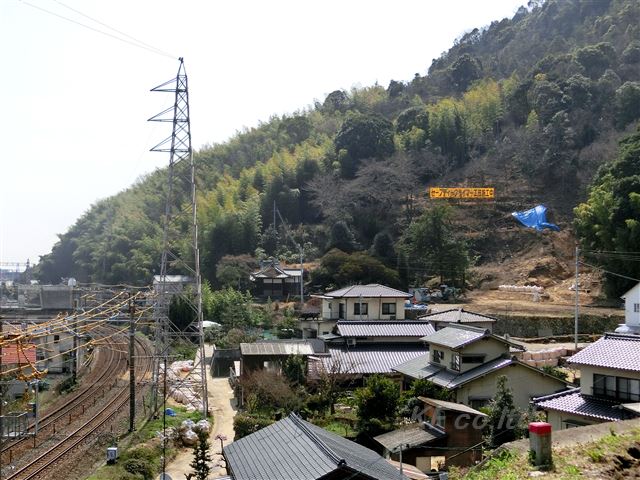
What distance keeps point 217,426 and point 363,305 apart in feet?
32.3

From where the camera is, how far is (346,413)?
1794cm

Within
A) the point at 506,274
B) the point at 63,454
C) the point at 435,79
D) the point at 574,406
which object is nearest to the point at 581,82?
the point at 506,274

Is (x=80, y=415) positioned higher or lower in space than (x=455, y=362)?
lower

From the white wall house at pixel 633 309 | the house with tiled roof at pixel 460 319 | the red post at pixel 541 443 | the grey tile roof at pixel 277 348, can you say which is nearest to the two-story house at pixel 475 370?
the house with tiled roof at pixel 460 319

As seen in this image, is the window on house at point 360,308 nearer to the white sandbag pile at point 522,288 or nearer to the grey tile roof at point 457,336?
the grey tile roof at point 457,336

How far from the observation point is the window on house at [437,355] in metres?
19.0

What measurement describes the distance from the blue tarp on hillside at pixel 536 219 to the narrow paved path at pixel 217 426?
18.4m

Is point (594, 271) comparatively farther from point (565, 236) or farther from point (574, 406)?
point (574, 406)

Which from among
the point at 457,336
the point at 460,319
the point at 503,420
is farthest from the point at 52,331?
the point at 460,319

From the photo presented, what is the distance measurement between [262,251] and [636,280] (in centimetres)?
2258

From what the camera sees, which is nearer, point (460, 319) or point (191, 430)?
point (191, 430)

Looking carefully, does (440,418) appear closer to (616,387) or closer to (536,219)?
(616,387)

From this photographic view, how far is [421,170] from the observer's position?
43062 millimetres

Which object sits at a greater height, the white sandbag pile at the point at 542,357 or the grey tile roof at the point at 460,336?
the grey tile roof at the point at 460,336
